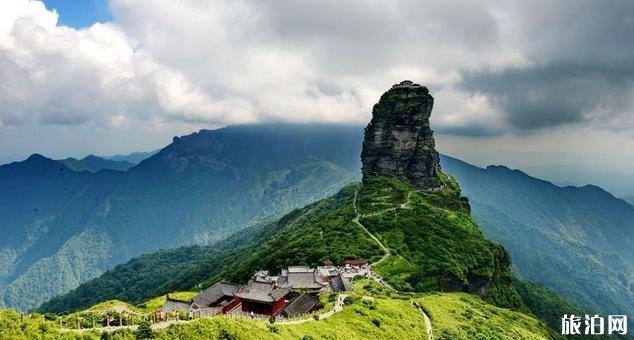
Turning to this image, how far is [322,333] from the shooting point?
46656 mm

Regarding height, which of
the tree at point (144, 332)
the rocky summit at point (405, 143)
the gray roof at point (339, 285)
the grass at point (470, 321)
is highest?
the rocky summit at point (405, 143)

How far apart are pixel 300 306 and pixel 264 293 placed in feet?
31.0

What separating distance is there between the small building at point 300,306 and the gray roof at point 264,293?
483 cm

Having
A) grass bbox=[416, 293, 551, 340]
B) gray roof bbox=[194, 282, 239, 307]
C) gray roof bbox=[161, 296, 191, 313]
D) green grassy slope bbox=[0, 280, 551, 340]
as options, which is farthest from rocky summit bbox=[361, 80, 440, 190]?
gray roof bbox=[161, 296, 191, 313]

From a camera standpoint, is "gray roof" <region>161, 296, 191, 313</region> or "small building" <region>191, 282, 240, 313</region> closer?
"gray roof" <region>161, 296, 191, 313</region>

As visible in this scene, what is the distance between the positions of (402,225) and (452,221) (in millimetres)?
20379

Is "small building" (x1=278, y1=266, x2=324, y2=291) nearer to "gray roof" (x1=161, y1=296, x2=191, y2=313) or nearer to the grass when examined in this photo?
"gray roof" (x1=161, y1=296, x2=191, y2=313)

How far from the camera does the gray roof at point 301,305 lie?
6078 centimetres

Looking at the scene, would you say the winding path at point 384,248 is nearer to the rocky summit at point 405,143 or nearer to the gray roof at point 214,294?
the rocky summit at point 405,143

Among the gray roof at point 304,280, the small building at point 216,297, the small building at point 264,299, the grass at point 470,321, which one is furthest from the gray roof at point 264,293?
the grass at point 470,321

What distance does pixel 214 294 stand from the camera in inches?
3243

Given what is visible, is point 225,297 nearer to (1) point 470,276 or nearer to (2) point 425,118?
(1) point 470,276

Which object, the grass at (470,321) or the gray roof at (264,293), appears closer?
the grass at (470,321)

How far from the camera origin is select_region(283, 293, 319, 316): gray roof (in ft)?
199
